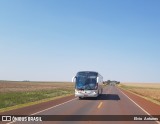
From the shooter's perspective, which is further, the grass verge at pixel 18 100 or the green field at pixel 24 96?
the green field at pixel 24 96

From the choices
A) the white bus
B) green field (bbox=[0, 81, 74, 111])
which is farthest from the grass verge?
the white bus

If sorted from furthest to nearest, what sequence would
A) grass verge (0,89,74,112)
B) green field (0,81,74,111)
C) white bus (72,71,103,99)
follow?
white bus (72,71,103,99) < green field (0,81,74,111) < grass verge (0,89,74,112)

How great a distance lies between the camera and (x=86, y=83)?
111 ft

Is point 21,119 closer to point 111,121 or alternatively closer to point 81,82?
point 111,121

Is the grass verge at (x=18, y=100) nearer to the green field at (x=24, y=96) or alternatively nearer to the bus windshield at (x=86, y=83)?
the green field at (x=24, y=96)

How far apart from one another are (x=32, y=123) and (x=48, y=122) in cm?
79

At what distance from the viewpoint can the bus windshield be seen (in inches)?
1330

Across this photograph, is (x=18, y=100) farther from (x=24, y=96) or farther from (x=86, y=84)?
(x=86, y=84)

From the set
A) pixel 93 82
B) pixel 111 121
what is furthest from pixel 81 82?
pixel 111 121

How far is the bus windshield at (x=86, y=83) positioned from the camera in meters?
33.8

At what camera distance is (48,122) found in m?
14.3

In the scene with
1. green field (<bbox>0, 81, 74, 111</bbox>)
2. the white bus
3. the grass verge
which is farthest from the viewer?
the white bus

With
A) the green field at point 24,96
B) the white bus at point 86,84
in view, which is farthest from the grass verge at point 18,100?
the white bus at point 86,84

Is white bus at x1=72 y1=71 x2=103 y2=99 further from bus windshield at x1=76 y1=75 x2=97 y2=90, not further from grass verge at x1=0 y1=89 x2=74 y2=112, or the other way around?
grass verge at x1=0 y1=89 x2=74 y2=112
